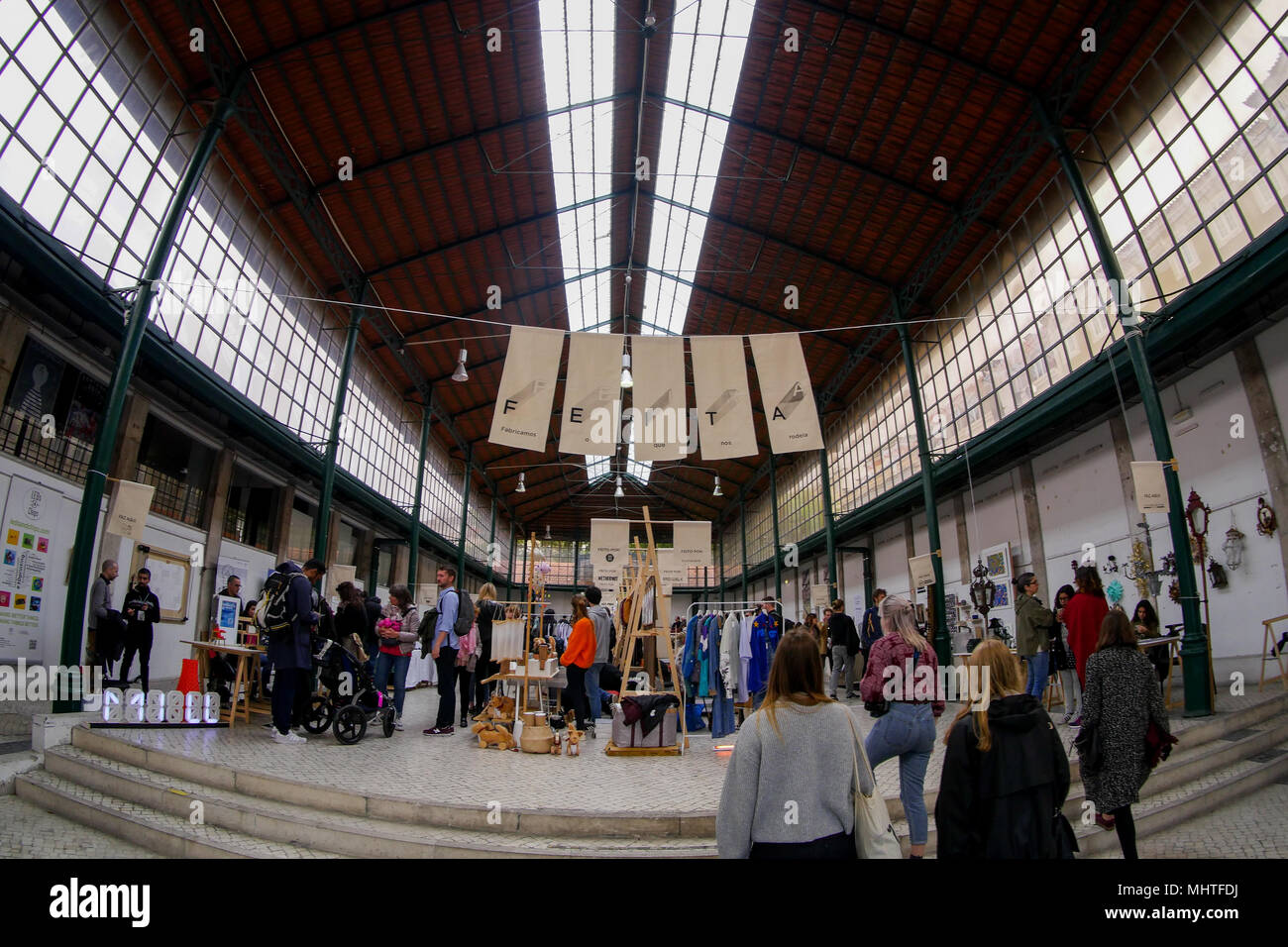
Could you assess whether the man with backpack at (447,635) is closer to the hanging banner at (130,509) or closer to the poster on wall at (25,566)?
the hanging banner at (130,509)

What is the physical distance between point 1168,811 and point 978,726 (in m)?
3.64

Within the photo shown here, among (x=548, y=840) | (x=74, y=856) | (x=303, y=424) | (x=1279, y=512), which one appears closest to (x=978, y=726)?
(x=548, y=840)

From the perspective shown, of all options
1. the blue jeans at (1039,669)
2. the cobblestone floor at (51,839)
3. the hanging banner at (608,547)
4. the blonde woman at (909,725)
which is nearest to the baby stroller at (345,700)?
the cobblestone floor at (51,839)

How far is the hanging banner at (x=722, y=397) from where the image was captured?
908cm

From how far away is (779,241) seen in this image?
52.5 feet

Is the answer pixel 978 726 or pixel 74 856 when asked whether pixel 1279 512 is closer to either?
pixel 978 726

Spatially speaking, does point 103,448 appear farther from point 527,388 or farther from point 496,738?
point 496,738

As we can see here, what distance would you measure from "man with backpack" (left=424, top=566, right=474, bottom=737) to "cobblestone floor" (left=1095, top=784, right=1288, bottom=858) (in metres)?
6.20

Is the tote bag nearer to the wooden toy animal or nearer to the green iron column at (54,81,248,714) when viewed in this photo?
the wooden toy animal

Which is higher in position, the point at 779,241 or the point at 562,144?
the point at 562,144

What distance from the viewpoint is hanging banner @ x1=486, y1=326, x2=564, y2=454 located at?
8.77 m

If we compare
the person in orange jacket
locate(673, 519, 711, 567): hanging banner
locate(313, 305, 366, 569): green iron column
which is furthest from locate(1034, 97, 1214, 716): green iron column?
locate(313, 305, 366, 569): green iron column

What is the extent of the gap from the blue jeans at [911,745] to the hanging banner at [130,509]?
780 cm

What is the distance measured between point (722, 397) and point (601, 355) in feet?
6.02
